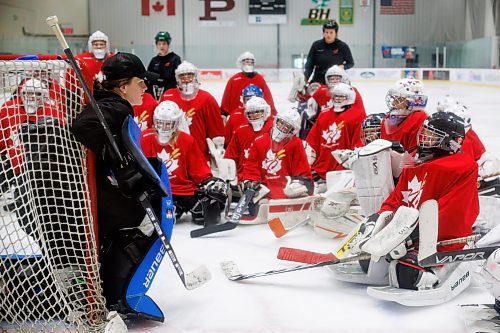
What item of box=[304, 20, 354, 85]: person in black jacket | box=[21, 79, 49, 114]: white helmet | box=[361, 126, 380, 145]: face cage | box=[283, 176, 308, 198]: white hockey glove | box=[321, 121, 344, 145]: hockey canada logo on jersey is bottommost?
box=[283, 176, 308, 198]: white hockey glove

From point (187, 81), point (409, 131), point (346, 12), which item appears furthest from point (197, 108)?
point (346, 12)

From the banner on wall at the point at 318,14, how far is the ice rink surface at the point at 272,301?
1705 centimetres

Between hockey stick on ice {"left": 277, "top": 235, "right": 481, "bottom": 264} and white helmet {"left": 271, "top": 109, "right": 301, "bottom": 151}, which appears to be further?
white helmet {"left": 271, "top": 109, "right": 301, "bottom": 151}

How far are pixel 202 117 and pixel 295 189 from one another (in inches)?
53.3

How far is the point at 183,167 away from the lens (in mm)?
4066

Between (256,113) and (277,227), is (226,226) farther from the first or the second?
(256,113)

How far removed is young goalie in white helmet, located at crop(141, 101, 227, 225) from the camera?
3.96 meters

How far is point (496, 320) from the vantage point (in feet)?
7.52

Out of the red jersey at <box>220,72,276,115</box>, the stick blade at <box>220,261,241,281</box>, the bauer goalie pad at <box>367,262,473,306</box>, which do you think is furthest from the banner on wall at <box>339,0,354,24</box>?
the bauer goalie pad at <box>367,262,473,306</box>

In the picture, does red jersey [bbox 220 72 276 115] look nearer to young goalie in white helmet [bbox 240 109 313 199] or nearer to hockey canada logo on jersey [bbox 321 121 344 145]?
hockey canada logo on jersey [bbox 321 121 344 145]

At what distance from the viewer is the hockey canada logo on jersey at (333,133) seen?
4.52 m

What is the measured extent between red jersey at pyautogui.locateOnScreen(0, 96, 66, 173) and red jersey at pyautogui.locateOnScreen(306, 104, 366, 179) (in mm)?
2554

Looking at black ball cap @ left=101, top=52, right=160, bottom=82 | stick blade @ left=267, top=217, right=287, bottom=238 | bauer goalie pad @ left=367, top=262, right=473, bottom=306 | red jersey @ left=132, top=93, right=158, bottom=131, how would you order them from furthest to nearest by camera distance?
red jersey @ left=132, top=93, right=158, bottom=131 → stick blade @ left=267, top=217, right=287, bottom=238 → bauer goalie pad @ left=367, top=262, right=473, bottom=306 → black ball cap @ left=101, top=52, right=160, bottom=82

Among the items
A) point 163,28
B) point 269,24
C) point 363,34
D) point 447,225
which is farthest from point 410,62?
point 447,225
